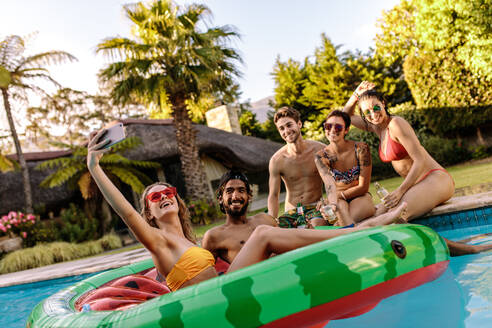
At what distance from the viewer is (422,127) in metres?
15.7

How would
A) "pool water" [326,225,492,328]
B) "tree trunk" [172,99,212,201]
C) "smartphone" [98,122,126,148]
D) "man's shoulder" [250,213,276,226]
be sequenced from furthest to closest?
1. "tree trunk" [172,99,212,201]
2. "man's shoulder" [250,213,276,226]
3. "pool water" [326,225,492,328]
4. "smartphone" [98,122,126,148]

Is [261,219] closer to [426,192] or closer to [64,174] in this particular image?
[426,192]

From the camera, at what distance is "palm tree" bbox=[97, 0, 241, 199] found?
1297 cm

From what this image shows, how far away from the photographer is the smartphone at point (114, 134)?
2369 mm

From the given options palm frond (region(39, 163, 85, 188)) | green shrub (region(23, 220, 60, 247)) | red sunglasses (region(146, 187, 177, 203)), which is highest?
palm frond (region(39, 163, 85, 188))

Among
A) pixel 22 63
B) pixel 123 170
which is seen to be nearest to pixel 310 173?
pixel 123 170

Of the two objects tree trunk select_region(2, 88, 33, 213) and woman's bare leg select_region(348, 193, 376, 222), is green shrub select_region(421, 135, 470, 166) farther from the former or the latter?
tree trunk select_region(2, 88, 33, 213)

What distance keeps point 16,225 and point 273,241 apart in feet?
42.7

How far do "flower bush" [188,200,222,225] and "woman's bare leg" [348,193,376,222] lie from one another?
31.9 ft

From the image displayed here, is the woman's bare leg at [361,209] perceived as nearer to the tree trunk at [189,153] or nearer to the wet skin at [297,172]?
the wet skin at [297,172]

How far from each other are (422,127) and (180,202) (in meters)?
14.7

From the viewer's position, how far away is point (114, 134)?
2414mm

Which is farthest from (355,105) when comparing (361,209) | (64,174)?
(64,174)

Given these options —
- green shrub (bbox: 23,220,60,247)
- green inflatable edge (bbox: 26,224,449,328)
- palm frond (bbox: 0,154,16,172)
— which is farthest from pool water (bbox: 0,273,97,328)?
palm frond (bbox: 0,154,16,172)
